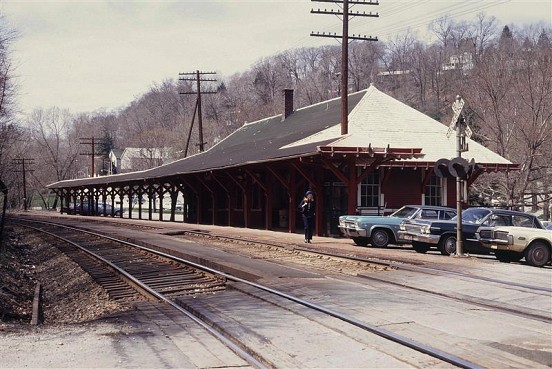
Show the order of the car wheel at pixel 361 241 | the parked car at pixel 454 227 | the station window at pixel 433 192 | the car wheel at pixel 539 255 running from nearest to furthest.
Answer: the car wheel at pixel 539 255 → the parked car at pixel 454 227 → the car wheel at pixel 361 241 → the station window at pixel 433 192

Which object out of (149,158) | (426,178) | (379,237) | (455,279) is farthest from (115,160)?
(455,279)

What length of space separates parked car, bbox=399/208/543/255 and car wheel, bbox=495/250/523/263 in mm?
388

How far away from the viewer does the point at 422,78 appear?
91750 mm

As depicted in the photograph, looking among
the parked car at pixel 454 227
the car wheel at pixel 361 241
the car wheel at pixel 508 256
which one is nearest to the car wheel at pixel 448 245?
the parked car at pixel 454 227

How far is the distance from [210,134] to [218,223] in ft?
205

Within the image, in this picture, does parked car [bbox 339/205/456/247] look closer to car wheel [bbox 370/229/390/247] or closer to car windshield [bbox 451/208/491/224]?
Result: car wheel [bbox 370/229/390/247]

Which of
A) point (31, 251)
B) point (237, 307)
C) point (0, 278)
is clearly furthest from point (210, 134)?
point (237, 307)

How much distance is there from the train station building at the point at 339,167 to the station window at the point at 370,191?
0.15 ft

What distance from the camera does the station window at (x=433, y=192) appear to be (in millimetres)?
33906

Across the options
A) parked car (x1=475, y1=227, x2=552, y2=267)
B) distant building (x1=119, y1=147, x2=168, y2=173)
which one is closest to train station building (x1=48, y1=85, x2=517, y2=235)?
parked car (x1=475, y1=227, x2=552, y2=267)

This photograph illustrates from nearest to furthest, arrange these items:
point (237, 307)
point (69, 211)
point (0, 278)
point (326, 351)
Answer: point (326, 351), point (237, 307), point (0, 278), point (69, 211)

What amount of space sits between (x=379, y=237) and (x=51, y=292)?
10221 mm

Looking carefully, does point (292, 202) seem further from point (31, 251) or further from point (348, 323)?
point (348, 323)

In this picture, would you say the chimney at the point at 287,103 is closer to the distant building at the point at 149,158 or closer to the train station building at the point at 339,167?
the train station building at the point at 339,167
